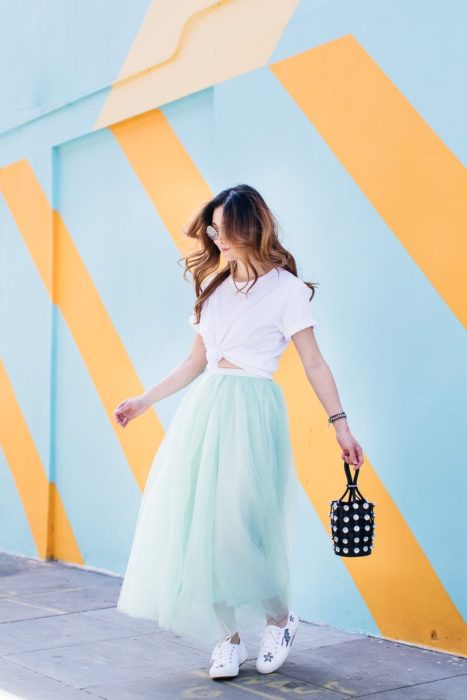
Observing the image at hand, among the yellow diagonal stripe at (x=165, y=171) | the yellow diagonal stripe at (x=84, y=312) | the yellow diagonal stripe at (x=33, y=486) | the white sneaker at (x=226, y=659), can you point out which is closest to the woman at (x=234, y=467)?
the white sneaker at (x=226, y=659)

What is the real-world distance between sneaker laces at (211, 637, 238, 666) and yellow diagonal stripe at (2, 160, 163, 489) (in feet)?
5.83

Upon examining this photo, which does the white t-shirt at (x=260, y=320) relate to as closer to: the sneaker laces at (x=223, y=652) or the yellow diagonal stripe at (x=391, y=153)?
the yellow diagonal stripe at (x=391, y=153)

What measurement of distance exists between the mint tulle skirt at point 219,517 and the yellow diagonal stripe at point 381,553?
534 mm

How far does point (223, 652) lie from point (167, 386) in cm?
95

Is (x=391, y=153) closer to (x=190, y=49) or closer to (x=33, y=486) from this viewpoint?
(x=190, y=49)

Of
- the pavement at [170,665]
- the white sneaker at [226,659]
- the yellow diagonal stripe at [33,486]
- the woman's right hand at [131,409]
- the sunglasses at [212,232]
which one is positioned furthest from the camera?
the yellow diagonal stripe at [33,486]

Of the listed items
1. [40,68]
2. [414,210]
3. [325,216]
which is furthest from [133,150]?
[414,210]

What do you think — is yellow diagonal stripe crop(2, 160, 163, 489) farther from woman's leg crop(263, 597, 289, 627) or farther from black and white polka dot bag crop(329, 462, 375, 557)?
black and white polka dot bag crop(329, 462, 375, 557)

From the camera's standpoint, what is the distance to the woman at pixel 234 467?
3.24 m

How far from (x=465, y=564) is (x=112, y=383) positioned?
2.44m

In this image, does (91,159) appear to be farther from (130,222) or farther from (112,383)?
(112,383)

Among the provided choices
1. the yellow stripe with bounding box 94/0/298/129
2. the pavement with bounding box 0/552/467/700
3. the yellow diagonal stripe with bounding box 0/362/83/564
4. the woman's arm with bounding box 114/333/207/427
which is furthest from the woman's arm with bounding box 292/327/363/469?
the yellow diagonal stripe with bounding box 0/362/83/564

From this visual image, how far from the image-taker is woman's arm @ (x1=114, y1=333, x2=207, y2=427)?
3604mm

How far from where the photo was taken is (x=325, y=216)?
4109mm
